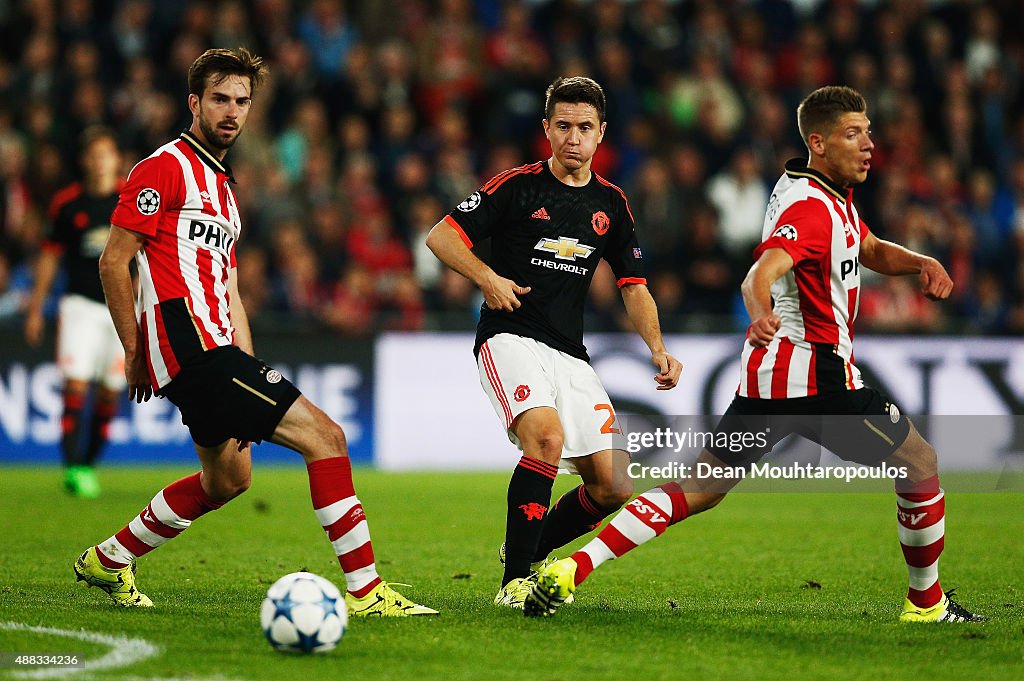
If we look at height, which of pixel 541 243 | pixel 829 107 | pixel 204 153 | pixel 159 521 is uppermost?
pixel 829 107

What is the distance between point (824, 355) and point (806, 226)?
568 mm

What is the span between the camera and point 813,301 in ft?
20.0

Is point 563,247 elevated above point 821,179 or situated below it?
below

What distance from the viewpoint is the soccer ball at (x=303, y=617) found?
16.6ft

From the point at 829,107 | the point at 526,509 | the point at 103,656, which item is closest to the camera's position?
the point at 103,656

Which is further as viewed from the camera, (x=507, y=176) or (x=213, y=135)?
(x=507, y=176)

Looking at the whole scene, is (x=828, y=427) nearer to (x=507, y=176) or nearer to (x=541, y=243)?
(x=541, y=243)

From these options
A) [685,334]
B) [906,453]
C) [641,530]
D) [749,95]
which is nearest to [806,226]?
[906,453]

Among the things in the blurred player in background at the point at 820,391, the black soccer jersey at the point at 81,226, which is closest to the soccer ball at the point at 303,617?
the blurred player in background at the point at 820,391

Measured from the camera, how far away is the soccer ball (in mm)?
5070

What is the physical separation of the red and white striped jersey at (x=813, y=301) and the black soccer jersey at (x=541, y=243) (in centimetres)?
91

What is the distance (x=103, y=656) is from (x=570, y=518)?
256cm

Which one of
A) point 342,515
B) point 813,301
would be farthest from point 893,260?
point 342,515

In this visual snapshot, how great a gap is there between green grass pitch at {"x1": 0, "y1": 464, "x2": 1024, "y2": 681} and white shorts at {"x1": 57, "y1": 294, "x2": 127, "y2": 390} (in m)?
0.98
